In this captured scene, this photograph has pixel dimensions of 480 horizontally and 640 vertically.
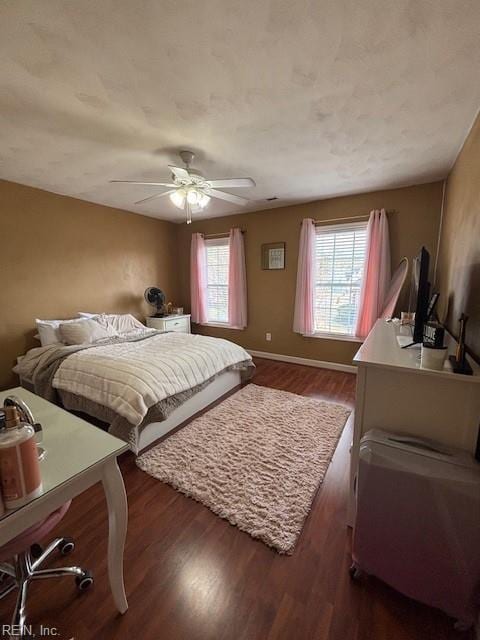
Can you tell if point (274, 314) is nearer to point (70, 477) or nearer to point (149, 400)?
point (149, 400)

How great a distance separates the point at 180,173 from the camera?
2062 mm

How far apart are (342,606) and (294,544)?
293 millimetres

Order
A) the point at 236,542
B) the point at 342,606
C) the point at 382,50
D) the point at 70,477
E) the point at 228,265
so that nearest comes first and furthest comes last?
the point at 70,477 → the point at 342,606 → the point at 382,50 → the point at 236,542 → the point at 228,265

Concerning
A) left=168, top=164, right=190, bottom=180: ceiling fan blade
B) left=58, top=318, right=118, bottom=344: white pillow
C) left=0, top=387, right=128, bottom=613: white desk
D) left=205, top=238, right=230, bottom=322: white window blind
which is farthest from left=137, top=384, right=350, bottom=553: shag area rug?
left=205, top=238, right=230, bottom=322: white window blind

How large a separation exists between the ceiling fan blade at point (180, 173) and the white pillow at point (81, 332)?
2.06 m

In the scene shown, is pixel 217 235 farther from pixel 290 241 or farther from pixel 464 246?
pixel 464 246

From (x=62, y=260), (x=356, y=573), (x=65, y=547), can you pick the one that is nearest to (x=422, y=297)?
(x=356, y=573)

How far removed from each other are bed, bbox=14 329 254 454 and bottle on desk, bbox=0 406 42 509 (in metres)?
1.20

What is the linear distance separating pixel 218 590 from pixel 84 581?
596 mm

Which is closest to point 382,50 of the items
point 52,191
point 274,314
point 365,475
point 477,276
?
point 477,276

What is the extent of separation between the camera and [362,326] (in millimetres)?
3441

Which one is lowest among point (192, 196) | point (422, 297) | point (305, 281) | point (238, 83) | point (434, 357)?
point (434, 357)

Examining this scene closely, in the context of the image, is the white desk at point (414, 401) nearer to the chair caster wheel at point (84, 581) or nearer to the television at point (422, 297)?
the television at point (422, 297)

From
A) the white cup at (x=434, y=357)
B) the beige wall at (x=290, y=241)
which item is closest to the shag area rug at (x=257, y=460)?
the white cup at (x=434, y=357)
